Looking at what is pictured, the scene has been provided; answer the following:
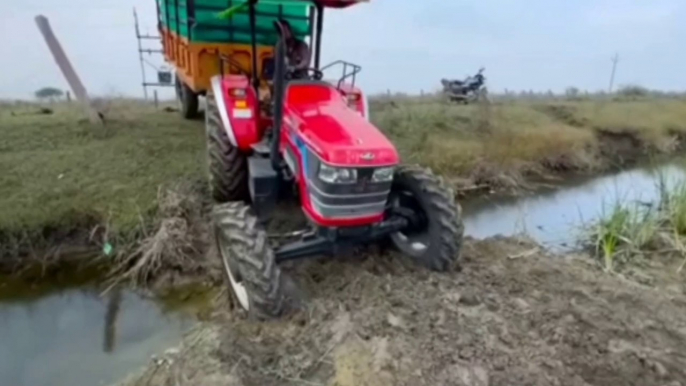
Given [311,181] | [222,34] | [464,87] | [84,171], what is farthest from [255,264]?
[464,87]

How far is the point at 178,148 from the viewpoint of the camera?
7078mm

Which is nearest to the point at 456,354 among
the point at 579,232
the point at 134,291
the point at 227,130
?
the point at 227,130

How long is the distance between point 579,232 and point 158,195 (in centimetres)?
397

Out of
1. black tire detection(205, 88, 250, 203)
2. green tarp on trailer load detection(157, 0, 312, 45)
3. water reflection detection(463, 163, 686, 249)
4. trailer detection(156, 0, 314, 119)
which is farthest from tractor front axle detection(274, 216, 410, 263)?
green tarp on trailer load detection(157, 0, 312, 45)

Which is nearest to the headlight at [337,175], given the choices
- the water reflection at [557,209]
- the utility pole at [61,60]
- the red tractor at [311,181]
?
the red tractor at [311,181]

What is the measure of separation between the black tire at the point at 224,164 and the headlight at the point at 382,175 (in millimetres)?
1581

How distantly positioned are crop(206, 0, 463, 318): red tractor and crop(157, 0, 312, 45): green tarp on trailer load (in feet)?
5.05

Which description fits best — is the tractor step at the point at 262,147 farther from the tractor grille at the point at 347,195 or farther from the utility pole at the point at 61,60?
the utility pole at the point at 61,60

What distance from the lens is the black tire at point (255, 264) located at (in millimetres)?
3497

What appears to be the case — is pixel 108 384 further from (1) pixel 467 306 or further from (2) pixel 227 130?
(1) pixel 467 306

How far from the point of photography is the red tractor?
140 inches

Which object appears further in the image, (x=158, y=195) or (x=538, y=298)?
(x=158, y=195)

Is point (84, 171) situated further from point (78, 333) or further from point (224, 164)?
point (78, 333)

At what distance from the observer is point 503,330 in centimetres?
340
